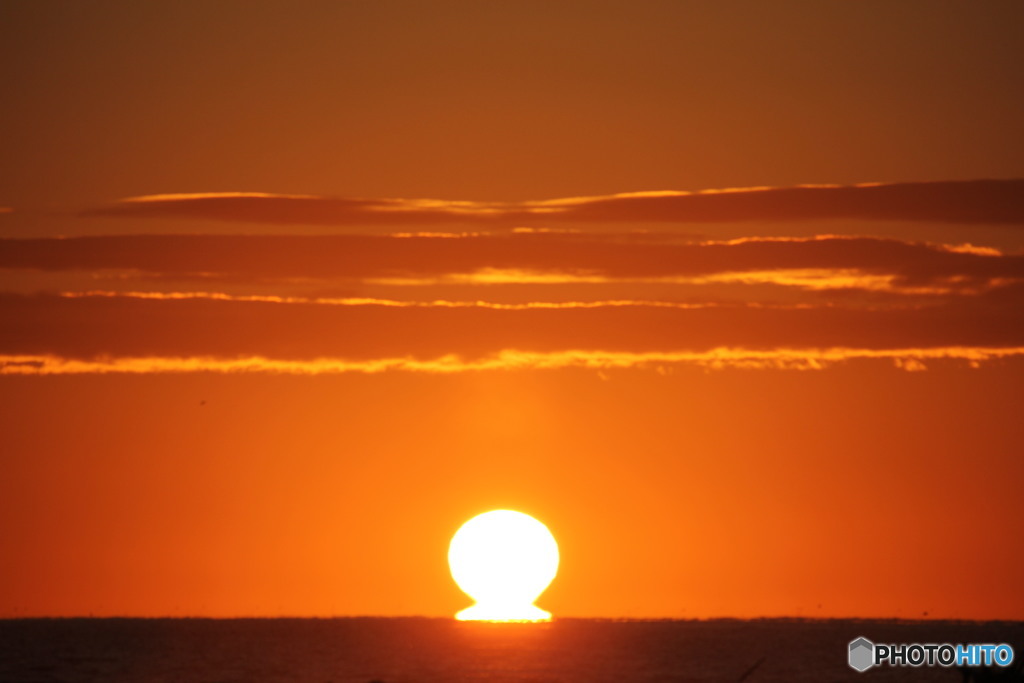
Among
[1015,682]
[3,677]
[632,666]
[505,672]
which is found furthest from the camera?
[632,666]

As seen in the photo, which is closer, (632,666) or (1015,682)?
(1015,682)

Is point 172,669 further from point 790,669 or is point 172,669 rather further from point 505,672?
point 790,669

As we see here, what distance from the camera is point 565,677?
169 metres

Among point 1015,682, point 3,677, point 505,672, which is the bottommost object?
point 1015,682

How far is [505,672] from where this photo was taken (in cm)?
17975

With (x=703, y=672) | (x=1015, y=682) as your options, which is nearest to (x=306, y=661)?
(x=703, y=672)

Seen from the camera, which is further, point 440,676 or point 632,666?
point 632,666

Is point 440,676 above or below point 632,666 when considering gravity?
below

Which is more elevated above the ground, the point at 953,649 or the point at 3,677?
the point at 953,649

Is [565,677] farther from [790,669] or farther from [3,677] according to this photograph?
[3,677]

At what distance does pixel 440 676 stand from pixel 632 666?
3303 centimetres

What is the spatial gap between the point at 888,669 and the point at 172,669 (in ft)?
230

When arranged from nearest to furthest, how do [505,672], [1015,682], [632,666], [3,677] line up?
1. [1015,682]
2. [3,677]
3. [505,672]
4. [632,666]

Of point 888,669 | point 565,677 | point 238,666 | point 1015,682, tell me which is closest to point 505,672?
point 565,677
